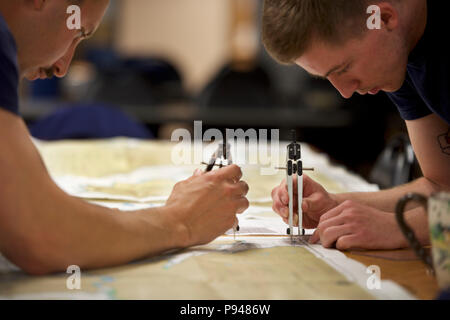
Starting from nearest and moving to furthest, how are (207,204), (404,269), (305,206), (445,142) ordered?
(404,269) → (207,204) → (305,206) → (445,142)

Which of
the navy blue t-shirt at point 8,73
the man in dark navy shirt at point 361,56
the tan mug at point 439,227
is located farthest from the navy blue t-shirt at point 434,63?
the navy blue t-shirt at point 8,73

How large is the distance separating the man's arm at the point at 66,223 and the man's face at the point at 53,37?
0.66 feet

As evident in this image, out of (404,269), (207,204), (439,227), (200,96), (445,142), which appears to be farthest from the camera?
(200,96)

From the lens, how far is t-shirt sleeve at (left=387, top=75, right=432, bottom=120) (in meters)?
1.19

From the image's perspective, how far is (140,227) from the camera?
855mm

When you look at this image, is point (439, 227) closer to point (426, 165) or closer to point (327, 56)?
point (327, 56)

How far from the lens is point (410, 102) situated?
3.96 ft

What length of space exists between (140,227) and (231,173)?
21 cm

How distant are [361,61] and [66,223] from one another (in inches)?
22.9

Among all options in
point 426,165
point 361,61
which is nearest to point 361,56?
point 361,61

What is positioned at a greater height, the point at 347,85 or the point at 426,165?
the point at 347,85

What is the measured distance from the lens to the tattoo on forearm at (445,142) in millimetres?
1194

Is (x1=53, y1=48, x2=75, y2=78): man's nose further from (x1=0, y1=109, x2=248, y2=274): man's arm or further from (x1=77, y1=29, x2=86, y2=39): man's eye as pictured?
(x1=0, y1=109, x2=248, y2=274): man's arm

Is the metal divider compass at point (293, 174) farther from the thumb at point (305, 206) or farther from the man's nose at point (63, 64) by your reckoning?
the man's nose at point (63, 64)
